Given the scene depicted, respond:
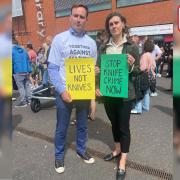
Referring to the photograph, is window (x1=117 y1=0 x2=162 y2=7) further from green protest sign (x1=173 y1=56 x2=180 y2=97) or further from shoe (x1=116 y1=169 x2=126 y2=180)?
green protest sign (x1=173 y1=56 x2=180 y2=97)

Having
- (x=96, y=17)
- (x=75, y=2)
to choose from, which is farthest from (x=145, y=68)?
(x=75, y=2)

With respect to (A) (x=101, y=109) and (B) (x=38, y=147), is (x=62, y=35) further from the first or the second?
(A) (x=101, y=109)

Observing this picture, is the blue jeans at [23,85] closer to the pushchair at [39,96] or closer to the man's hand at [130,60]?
the pushchair at [39,96]

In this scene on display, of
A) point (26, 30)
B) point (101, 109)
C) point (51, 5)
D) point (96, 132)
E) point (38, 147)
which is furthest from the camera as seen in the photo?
point (26, 30)

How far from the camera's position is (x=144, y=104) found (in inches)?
265

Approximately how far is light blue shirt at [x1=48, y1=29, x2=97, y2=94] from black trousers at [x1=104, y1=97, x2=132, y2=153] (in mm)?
578

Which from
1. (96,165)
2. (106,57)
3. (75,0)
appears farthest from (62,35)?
(75,0)

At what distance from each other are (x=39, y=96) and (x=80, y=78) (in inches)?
148

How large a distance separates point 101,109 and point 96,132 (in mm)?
1755

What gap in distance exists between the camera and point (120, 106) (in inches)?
137

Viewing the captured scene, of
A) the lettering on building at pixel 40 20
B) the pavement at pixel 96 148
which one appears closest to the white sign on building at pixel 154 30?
the lettering on building at pixel 40 20

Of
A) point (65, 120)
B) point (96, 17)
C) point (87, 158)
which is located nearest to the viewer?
point (65, 120)

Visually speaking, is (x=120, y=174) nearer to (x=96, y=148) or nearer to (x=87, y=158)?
(x=87, y=158)

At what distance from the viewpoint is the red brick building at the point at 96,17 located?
68.3ft
